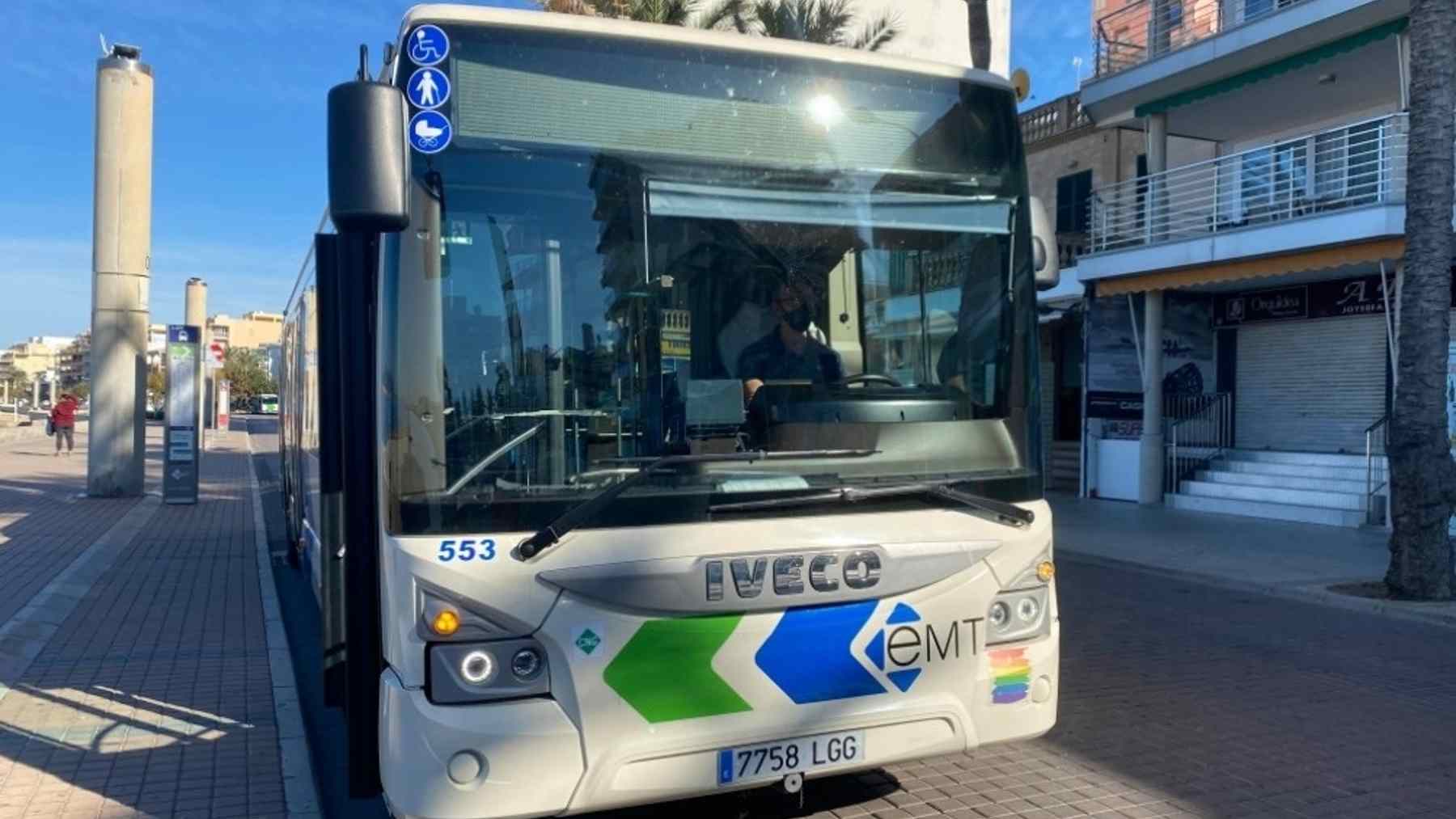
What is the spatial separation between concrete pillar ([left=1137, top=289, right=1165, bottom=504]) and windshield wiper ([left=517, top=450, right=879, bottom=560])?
49.4 feet

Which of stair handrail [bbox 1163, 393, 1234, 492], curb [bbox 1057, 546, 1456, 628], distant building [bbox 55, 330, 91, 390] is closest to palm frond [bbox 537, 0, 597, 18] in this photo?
curb [bbox 1057, 546, 1456, 628]

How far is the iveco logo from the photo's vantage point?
3.70 metres

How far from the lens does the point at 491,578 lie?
3494mm

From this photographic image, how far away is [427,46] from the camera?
12.2 ft

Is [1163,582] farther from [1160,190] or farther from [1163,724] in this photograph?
[1160,190]

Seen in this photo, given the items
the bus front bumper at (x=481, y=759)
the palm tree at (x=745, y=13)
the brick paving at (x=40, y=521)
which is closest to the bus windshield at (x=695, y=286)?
the bus front bumper at (x=481, y=759)

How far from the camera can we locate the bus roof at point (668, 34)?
3805mm

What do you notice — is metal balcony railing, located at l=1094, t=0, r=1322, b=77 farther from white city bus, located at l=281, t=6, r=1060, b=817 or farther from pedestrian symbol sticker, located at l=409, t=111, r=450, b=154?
pedestrian symbol sticker, located at l=409, t=111, r=450, b=154

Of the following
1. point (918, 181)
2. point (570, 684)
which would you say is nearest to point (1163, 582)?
point (918, 181)

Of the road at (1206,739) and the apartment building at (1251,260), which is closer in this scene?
the road at (1206,739)

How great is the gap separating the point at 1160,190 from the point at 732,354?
15.6 meters

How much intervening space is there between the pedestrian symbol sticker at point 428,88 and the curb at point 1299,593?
352 inches

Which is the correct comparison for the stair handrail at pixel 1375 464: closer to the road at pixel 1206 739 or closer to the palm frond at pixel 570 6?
the road at pixel 1206 739

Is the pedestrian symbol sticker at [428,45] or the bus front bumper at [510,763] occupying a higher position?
the pedestrian symbol sticker at [428,45]
